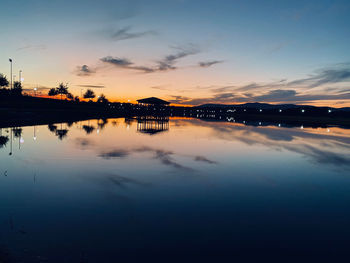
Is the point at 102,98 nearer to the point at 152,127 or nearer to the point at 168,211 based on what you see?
the point at 152,127

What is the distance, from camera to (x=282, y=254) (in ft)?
15.1

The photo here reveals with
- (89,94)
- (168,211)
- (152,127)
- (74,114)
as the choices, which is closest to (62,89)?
(89,94)

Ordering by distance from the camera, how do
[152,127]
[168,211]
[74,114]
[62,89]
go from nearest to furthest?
[168,211]
[152,127]
[74,114]
[62,89]

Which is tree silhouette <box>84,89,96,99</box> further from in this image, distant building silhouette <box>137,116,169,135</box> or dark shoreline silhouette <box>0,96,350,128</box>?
distant building silhouette <box>137,116,169,135</box>

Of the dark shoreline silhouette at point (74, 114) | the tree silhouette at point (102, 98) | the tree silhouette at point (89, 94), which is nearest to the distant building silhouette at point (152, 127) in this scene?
the dark shoreline silhouette at point (74, 114)

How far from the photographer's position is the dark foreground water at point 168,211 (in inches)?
179

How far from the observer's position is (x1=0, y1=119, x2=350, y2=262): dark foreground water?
14.9 ft

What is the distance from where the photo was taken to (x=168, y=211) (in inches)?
247

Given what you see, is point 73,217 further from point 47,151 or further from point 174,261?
point 47,151

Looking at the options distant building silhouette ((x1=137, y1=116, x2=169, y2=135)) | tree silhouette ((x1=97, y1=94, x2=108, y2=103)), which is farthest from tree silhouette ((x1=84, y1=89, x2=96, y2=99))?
distant building silhouette ((x1=137, y1=116, x2=169, y2=135))

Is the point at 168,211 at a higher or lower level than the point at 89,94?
lower

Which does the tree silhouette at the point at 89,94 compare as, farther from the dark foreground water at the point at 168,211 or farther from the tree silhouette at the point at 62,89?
the dark foreground water at the point at 168,211

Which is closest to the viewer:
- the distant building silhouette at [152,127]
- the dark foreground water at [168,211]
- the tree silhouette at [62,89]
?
the dark foreground water at [168,211]

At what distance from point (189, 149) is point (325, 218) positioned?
A: 416 inches
